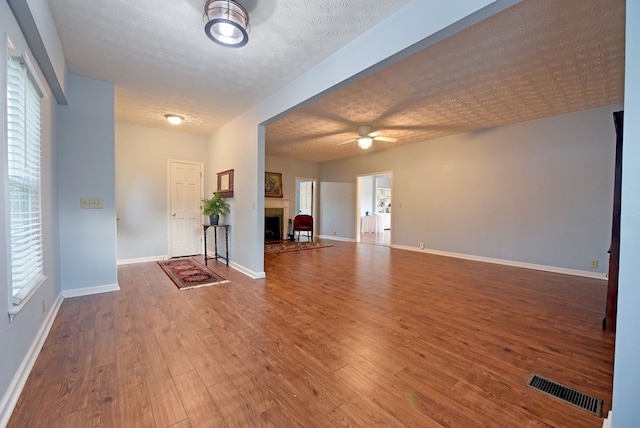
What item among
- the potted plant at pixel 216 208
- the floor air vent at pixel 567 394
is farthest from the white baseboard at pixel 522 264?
the potted plant at pixel 216 208

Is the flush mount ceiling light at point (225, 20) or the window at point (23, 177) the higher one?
the flush mount ceiling light at point (225, 20)

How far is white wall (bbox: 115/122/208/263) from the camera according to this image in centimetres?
482

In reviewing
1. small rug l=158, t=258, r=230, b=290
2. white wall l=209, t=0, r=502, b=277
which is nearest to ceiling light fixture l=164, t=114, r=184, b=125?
white wall l=209, t=0, r=502, b=277

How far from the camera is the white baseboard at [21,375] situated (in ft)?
4.40

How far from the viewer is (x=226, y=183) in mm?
4832

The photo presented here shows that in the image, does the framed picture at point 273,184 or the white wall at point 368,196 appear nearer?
the framed picture at point 273,184

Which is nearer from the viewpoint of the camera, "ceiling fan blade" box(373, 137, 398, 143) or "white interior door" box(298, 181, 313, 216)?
"ceiling fan blade" box(373, 137, 398, 143)

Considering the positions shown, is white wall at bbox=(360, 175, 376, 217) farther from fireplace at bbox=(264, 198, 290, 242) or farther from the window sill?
the window sill

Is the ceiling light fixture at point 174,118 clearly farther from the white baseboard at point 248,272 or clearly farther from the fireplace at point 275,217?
the fireplace at point 275,217

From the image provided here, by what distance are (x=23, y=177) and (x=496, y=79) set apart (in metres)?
4.48

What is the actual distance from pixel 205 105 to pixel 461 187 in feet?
16.3

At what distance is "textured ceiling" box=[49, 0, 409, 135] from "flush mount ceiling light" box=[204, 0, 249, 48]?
12cm

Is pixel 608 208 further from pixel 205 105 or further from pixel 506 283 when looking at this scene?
pixel 205 105

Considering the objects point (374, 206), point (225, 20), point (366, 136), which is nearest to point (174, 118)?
point (225, 20)
